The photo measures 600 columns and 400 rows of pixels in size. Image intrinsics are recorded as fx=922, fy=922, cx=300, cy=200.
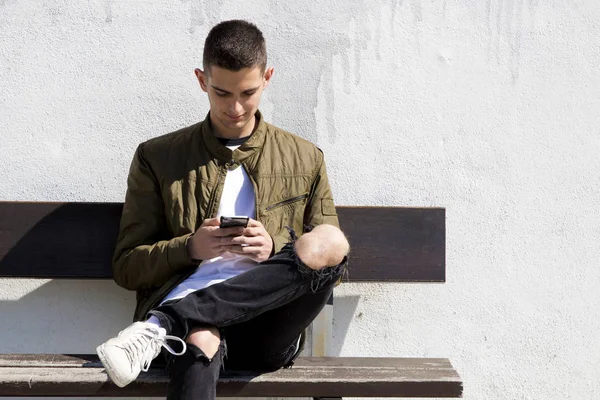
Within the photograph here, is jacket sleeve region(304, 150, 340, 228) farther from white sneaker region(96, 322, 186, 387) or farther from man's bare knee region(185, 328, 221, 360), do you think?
white sneaker region(96, 322, 186, 387)

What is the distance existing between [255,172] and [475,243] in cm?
107

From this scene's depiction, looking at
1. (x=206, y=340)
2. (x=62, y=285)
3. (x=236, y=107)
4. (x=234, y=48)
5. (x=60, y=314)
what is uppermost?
(x=234, y=48)

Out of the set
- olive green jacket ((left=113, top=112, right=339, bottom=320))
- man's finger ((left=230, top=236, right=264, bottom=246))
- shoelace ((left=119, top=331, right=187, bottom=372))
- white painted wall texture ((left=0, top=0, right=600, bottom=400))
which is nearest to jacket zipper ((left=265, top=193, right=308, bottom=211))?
olive green jacket ((left=113, top=112, right=339, bottom=320))

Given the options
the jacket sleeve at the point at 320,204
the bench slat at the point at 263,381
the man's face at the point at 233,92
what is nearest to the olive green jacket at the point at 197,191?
the jacket sleeve at the point at 320,204

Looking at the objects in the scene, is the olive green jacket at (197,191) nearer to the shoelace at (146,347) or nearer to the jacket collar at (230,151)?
the jacket collar at (230,151)

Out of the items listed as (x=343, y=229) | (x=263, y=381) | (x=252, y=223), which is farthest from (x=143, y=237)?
(x=343, y=229)

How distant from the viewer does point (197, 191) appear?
11.0 ft

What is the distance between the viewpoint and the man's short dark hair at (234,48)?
3195mm

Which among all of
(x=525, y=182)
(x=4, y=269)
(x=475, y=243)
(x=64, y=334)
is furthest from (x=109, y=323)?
(x=525, y=182)

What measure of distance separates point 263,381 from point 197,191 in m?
0.74

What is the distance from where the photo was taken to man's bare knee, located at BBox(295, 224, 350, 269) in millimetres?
2885

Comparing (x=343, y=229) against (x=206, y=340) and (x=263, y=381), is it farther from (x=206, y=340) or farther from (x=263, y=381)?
(x=206, y=340)

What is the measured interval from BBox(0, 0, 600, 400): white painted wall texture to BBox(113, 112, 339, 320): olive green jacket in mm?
409

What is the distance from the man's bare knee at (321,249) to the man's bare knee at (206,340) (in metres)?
0.37
